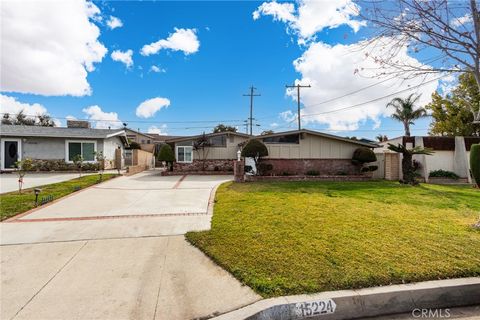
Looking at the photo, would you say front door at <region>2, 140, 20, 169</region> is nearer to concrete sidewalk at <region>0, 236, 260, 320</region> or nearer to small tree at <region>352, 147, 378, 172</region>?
concrete sidewalk at <region>0, 236, 260, 320</region>

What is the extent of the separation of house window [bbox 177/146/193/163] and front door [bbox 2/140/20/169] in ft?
37.1

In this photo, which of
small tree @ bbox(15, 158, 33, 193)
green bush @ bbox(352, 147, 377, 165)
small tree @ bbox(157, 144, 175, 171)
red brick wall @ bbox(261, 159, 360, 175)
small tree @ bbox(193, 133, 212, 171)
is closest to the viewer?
small tree @ bbox(15, 158, 33, 193)

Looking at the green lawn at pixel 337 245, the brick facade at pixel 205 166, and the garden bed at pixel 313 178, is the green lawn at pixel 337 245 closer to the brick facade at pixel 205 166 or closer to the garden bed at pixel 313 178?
the garden bed at pixel 313 178

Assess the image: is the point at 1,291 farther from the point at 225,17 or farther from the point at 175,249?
the point at 225,17

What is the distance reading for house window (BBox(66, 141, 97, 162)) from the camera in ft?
62.0

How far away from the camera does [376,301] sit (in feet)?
8.77

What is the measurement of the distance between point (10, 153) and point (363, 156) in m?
24.4

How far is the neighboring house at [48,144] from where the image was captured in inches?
695

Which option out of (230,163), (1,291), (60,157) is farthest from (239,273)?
(60,157)

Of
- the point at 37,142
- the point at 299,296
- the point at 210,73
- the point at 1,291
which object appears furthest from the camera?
the point at 210,73

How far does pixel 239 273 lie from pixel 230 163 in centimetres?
1670

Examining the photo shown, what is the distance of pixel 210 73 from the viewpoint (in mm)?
19688

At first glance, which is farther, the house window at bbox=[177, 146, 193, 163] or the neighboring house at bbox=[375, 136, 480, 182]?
the house window at bbox=[177, 146, 193, 163]

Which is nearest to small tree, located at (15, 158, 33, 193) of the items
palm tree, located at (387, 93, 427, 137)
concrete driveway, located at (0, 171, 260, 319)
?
concrete driveway, located at (0, 171, 260, 319)
